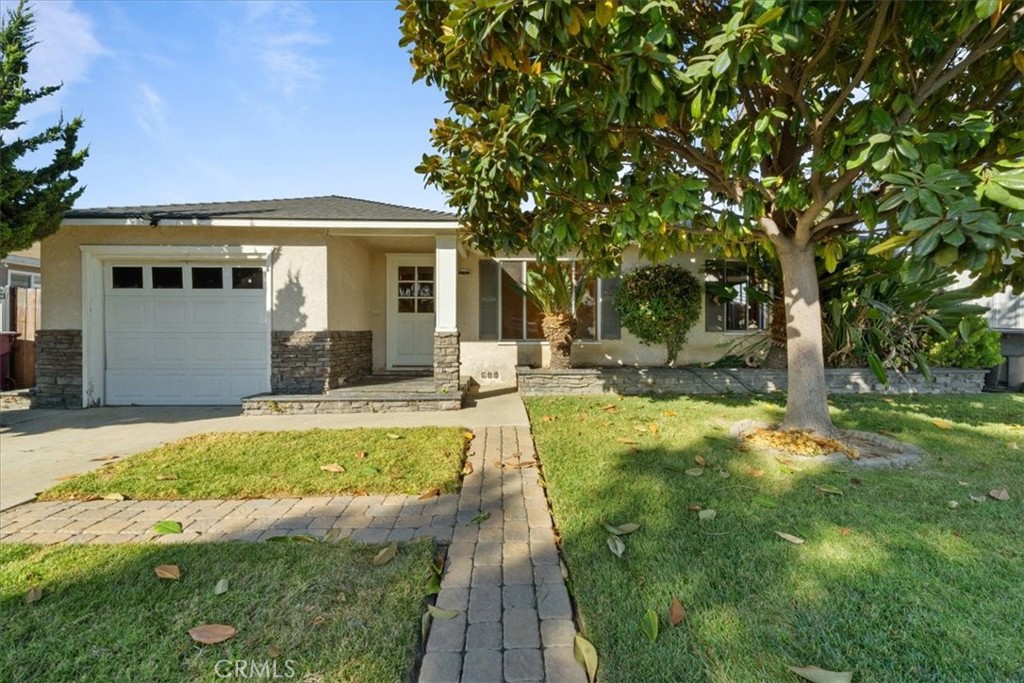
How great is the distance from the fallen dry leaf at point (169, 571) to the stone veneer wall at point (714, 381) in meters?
5.68

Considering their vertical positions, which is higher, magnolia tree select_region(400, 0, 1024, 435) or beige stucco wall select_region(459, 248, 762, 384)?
magnolia tree select_region(400, 0, 1024, 435)

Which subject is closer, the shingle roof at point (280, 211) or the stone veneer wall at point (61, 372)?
the shingle roof at point (280, 211)

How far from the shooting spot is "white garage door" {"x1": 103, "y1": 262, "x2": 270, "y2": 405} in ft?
24.4

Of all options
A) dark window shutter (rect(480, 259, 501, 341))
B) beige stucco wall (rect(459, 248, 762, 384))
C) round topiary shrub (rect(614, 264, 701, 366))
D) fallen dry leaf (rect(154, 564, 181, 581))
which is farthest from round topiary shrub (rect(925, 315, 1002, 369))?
fallen dry leaf (rect(154, 564, 181, 581))

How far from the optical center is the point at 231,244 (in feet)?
24.2

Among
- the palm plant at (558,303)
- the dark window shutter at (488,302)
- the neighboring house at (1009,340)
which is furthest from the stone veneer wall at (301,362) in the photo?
the neighboring house at (1009,340)

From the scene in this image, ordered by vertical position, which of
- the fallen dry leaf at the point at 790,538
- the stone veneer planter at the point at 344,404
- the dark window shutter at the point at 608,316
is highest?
the dark window shutter at the point at 608,316

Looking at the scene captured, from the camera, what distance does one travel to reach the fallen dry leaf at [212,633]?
6.10ft

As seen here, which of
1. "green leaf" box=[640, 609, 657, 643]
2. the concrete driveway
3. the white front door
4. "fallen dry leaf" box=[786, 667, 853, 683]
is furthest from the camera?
the white front door

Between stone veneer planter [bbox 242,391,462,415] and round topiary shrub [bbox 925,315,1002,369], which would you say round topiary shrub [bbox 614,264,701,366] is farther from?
round topiary shrub [bbox 925,315,1002,369]

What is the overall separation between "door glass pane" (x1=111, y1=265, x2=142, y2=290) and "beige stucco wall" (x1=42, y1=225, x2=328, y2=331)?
0.43 metres

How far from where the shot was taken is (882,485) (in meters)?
3.47

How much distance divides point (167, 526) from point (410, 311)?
690 cm

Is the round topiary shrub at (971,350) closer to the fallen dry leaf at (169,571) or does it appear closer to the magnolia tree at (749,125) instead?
the magnolia tree at (749,125)
